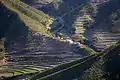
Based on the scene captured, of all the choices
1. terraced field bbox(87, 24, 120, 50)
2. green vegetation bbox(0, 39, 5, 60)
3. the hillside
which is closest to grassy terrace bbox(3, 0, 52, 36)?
the hillside

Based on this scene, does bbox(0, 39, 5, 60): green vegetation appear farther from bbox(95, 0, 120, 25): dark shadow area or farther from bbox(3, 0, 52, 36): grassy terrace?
bbox(95, 0, 120, 25): dark shadow area

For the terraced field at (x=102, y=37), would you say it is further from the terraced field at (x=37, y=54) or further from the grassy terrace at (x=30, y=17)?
the grassy terrace at (x=30, y=17)

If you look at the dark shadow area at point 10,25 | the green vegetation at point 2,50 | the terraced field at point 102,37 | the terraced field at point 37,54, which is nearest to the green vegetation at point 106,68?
the terraced field at point 37,54

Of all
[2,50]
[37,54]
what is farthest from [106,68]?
[2,50]

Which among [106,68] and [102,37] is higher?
[102,37]

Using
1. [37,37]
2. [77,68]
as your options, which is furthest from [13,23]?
[77,68]

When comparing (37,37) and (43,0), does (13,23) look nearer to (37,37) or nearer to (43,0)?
(37,37)

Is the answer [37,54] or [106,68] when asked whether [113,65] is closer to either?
[106,68]

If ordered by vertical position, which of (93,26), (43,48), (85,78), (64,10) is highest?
(64,10)
